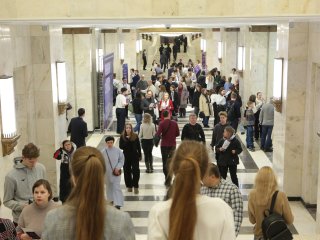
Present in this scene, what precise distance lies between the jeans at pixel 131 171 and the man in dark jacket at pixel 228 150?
1.53m

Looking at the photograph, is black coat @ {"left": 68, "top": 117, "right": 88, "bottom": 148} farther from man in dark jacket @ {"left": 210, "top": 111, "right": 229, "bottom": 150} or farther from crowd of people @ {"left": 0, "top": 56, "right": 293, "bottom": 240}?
man in dark jacket @ {"left": 210, "top": 111, "right": 229, "bottom": 150}

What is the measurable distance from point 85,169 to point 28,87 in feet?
22.4

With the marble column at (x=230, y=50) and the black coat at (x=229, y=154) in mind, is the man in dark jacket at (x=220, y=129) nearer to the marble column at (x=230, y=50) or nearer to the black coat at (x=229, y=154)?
the black coat at (x=229, y=154)

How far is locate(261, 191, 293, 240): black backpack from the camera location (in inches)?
179

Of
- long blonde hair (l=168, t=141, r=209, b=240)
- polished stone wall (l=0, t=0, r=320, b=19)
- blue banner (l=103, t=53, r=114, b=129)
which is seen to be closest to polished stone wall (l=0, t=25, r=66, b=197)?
polished stone wall (l=0, t=0, r=320, b=19)

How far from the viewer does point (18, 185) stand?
554 centimetres

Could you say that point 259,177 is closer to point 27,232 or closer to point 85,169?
point 27,232

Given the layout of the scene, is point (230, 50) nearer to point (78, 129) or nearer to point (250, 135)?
point (250, 135)

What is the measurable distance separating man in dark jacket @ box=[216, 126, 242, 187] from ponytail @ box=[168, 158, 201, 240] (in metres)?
6.28

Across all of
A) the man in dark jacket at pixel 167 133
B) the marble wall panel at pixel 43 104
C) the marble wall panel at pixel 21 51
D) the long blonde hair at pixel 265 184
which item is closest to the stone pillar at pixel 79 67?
the man in dark jacket at pixel 167 133

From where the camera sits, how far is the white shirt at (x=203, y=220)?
91.2 inches

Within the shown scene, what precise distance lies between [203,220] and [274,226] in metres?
2.44

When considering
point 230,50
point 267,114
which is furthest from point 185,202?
point 230,50

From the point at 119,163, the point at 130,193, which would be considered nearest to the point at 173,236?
the point at 119,163
